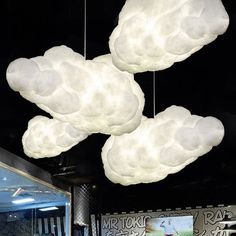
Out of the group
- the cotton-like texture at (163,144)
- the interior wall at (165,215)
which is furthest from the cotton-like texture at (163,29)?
the interior wall at (165,215)

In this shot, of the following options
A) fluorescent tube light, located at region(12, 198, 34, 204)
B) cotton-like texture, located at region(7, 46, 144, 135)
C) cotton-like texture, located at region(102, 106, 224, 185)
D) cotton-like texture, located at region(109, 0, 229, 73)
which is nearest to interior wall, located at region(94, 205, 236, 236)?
fluorescent tube light, located at region(12, 198, 34, 204)

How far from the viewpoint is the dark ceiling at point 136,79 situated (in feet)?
12.7

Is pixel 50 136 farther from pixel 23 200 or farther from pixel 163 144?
pixel 23 200

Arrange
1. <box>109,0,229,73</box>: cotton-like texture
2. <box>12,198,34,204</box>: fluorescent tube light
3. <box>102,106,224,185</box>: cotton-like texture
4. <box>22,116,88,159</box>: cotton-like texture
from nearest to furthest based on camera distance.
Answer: <box>109,0,229,73</box>: cotton-like texture < <box>102,106,224,185</box>: cotton-like texture < <box>22,116,88,159</box>: cotton-like texture < <box>12,198,34,204</box>: fluorescent tube light

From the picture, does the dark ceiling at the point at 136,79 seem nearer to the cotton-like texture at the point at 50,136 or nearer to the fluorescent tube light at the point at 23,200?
the fluorescent tube light at the point at 23,200

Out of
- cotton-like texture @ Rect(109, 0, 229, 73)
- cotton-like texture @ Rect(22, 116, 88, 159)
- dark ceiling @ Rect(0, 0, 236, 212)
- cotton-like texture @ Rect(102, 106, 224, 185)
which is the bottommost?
cotton-like texture @ Rect(102, 106, 224, 185)

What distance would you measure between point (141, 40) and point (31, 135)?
114 centimetres

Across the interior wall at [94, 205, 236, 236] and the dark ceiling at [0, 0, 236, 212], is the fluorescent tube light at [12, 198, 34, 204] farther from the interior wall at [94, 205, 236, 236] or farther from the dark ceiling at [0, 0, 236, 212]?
the interior wall at [94, 205, 236, 236]

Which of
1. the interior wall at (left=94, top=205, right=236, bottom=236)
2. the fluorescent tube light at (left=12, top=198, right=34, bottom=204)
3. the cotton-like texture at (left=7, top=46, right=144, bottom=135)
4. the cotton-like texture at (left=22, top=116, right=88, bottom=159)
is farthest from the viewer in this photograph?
the interior wall at (left=94, top=205, right=236, bottom=236)

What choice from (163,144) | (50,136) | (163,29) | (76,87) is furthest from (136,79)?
(163,29)

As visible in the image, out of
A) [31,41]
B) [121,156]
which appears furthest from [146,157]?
[31,41]

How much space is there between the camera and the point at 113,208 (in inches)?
328

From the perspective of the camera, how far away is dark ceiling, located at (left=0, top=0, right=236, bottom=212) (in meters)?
3.87

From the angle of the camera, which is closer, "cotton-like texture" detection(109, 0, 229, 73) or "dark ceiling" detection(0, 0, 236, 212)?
"cotton-like texture" detection(109, 0, 229, 73)
